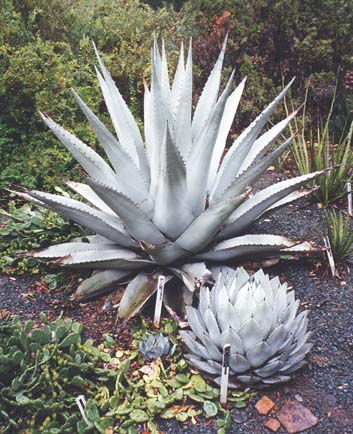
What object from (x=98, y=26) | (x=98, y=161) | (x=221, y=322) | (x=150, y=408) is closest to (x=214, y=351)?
(x=221, y=322)

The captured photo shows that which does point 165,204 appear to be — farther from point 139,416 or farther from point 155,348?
point 139,416

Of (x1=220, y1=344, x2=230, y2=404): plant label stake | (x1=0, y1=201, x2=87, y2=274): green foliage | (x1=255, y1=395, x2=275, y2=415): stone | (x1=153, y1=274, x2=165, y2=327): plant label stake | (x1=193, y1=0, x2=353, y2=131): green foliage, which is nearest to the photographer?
(x1=220, y1=344, x2=230, y2=404): plant label stake

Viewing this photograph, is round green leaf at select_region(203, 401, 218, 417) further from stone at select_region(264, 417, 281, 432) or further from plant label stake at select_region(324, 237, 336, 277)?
plant label stake at select_region(324, 237, 336, 277)

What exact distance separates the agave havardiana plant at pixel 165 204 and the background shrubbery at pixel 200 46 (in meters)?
1.51

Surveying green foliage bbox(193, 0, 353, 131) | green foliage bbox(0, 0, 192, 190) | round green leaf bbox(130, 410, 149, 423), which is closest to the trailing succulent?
round green leaf bbox(130, 410, 149, 423)

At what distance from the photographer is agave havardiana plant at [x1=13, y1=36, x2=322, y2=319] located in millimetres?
2600

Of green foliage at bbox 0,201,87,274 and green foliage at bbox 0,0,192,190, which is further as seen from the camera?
green foliage at bbox 0,0,192,190

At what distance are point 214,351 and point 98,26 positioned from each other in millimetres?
3980

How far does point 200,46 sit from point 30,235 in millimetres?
2848

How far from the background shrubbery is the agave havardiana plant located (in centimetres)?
151

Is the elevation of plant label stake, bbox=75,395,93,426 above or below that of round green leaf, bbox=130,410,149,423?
above

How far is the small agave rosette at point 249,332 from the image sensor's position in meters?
2.12

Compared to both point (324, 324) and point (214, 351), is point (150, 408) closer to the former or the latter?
point (214, 351)

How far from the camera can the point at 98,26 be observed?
529 centimetres
